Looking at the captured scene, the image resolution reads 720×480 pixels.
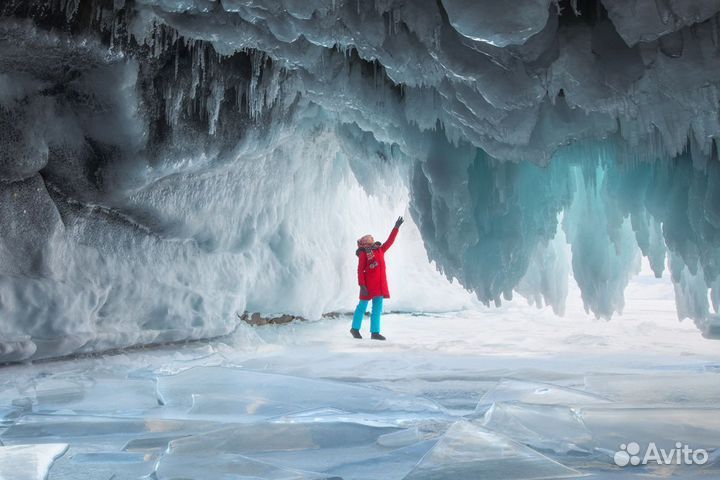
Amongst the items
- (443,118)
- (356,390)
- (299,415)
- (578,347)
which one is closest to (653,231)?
(578,347)

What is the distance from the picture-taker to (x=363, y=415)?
261 centimetres

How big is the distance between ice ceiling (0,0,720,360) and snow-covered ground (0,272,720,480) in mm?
899

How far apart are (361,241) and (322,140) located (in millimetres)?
1236

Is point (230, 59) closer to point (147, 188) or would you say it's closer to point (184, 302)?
point (147, 188)

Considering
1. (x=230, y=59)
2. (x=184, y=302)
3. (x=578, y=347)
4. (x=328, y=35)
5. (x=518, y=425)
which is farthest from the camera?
(x=184, y=302)

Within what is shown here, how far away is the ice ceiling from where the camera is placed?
3.15m

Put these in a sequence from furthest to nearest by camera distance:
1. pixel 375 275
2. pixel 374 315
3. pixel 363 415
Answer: pixel 375 275 → pixel 374 315 → pixel 363 415

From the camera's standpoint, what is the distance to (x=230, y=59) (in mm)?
4336

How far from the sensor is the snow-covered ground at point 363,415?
6.22 ft

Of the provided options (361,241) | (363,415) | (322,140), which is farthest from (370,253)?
(363,415)

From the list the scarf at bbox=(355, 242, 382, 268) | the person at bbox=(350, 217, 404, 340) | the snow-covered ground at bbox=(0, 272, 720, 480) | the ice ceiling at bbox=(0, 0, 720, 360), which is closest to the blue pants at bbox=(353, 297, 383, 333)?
the person at bbox=(350, 217, 404, 340)

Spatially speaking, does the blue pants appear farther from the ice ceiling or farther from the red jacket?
the ice ceiling

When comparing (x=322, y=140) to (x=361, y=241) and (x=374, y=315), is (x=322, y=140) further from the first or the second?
(x=374, y=315)

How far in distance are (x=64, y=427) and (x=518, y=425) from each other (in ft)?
6.02
